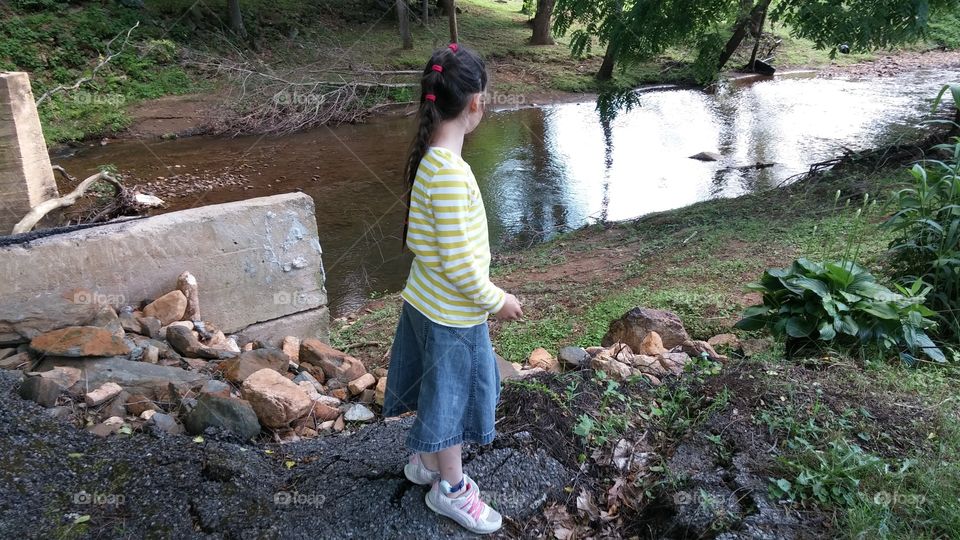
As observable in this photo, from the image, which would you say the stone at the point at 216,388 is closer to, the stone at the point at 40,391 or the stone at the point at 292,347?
the stone at the point at 40,391

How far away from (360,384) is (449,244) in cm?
208

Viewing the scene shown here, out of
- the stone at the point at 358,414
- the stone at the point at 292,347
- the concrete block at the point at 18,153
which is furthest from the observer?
the concrete block at the point at 18,153

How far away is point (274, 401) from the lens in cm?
307

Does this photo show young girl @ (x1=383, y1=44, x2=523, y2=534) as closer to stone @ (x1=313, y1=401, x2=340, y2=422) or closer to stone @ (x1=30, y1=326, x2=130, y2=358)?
stone @ (x1=313, y1=401, x2=340, y2=422)

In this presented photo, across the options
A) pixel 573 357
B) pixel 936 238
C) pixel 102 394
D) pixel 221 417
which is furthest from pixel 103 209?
pixel 936 238

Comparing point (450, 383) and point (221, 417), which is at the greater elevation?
point (450, 383)

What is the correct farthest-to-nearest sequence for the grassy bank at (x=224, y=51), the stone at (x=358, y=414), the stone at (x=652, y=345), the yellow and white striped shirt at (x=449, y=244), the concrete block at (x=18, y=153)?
the grassy bank at (x=224, y=51), the concrete block at (x=18, y=153), the stone at (x=652, y=345), the stone at (x=358, y=414), the yellow and white striped shirt at (x=449, y=244)

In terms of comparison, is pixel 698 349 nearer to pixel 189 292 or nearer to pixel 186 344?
pixel 186 344

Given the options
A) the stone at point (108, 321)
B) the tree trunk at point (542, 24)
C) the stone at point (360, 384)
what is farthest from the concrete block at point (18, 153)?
the tree trunk at point (542, 24)

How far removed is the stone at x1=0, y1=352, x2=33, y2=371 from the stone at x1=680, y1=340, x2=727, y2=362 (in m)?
3.46

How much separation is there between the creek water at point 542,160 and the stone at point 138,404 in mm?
3549

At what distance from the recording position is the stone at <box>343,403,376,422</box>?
3398mm

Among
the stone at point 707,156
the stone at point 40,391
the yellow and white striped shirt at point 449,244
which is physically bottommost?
the stone at point 707,156

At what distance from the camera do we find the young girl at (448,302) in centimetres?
200
